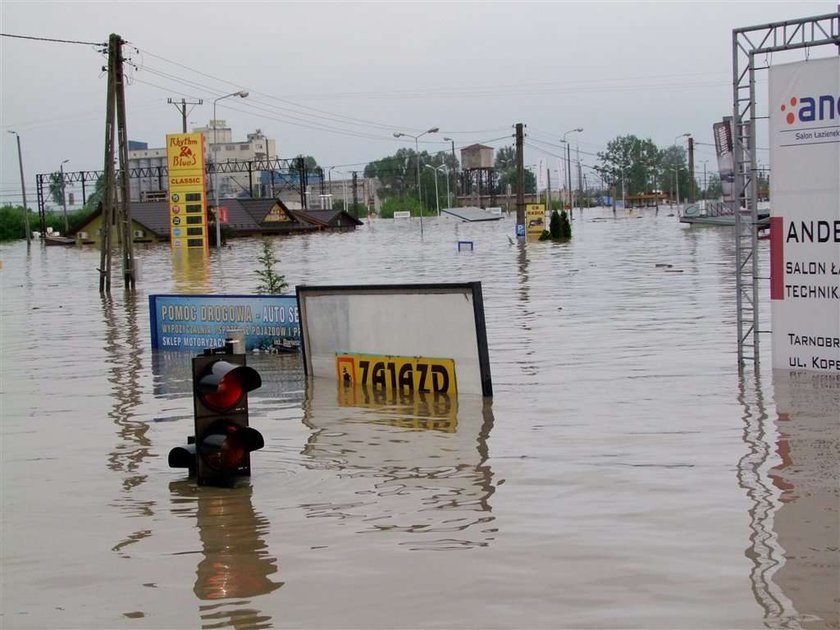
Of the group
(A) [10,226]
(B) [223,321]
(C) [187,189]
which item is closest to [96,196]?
(A) [10,226]

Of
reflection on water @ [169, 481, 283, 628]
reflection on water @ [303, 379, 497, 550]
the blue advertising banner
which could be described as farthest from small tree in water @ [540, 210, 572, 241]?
reflection on water @ [169, 481, 283, 628]

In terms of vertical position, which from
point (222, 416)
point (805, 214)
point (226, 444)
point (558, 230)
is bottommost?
point (226, 444)

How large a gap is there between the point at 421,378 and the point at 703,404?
3.33 meters

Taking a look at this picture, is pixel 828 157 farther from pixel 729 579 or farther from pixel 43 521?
pixel 43 521

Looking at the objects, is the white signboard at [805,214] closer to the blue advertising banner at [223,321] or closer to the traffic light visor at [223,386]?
the blue advertising banner at [223,321]

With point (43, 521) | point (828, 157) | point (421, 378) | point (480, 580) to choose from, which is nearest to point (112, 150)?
point (421, 378)

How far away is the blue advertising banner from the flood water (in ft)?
1.77

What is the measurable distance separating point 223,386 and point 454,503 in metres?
1.87

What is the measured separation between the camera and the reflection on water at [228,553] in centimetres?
598

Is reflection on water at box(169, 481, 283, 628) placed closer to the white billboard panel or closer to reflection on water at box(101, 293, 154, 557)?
reflection on water at box(101, 293, 154, 557)

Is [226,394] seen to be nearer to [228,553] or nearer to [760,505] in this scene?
[228,553]

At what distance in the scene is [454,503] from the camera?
8180 mm

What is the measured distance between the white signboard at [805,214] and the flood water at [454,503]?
1.59ft

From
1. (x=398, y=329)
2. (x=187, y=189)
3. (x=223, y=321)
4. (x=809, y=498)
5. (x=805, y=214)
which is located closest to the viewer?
(x=809, y=498)
